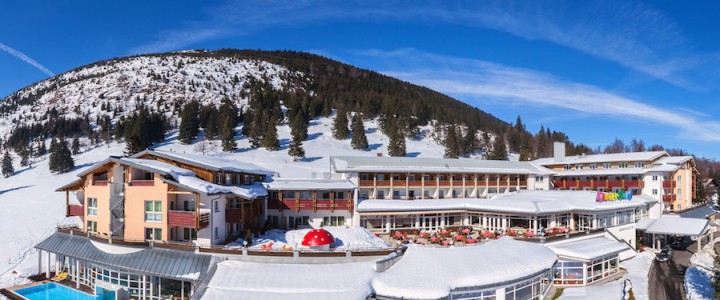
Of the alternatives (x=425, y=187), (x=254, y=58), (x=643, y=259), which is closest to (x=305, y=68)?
(x=254, y=58)

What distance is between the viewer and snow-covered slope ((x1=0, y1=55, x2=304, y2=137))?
431ft

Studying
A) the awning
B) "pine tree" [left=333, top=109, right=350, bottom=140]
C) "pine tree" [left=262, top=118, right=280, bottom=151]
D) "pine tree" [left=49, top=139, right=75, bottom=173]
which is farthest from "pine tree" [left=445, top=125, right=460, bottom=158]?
"pine tree" [left=49, top=139, right=75, bottom=173]

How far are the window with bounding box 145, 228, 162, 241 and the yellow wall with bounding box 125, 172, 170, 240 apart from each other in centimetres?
26

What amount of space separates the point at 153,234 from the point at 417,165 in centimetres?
2850

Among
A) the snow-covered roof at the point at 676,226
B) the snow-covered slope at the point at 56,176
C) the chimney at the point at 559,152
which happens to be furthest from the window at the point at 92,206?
the chimney at the point at 559,152

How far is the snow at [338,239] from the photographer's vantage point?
29.9 metres

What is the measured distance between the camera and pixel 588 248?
30.9 m

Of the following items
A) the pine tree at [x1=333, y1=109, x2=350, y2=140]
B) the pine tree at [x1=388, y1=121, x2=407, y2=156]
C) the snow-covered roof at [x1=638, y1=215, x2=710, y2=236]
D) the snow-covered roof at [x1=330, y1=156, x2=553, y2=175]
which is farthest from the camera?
the pine tree at [x1=333, y1=109, x2=350, y2=140]

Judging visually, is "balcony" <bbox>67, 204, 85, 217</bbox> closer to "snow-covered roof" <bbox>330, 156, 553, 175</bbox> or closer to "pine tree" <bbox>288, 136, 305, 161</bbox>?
"snow-covered roof" <bbox>330, 156, 553, 175</bbox>

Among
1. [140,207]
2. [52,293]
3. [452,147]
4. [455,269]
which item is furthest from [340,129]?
[455,269]

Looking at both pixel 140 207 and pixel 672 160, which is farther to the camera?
pixel 672 160

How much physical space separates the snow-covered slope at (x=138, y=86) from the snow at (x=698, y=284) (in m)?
117

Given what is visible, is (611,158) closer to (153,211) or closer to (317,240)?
(317,240)

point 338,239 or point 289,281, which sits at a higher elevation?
point 289,281
